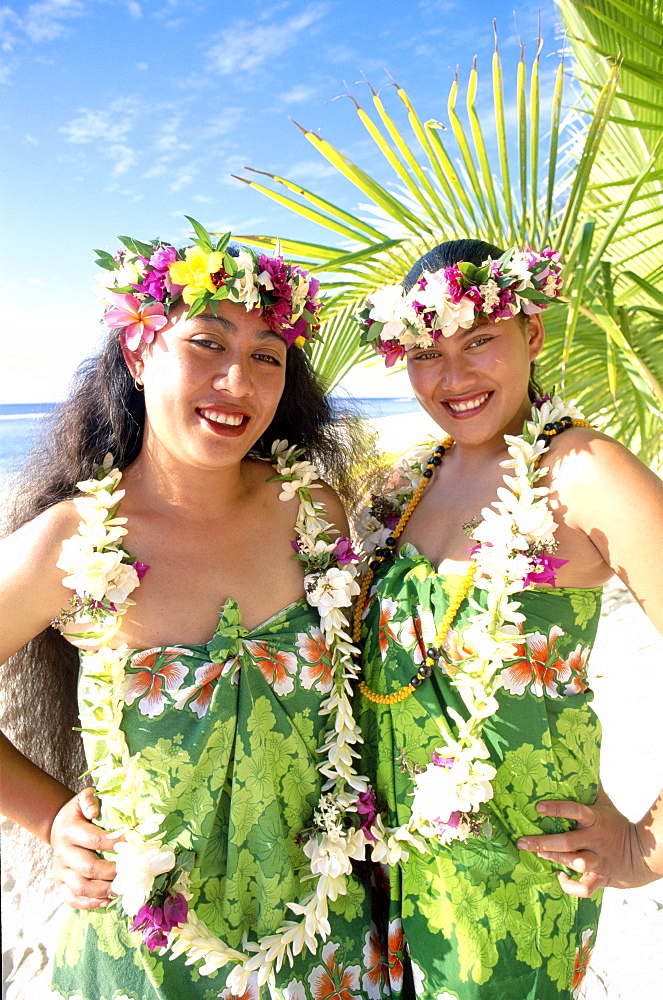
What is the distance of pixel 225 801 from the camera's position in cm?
166

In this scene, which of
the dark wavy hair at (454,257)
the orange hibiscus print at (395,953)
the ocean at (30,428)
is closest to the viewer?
the orange hibiscus print at (395,953)

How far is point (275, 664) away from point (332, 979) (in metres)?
0.75

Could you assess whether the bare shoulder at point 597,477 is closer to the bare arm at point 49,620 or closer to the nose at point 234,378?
the nose at point 234,378

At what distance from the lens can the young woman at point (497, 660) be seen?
161 centimetres

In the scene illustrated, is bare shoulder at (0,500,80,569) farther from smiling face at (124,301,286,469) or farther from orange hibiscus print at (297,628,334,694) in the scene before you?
orange hibiscus print at (297,628,334,694)

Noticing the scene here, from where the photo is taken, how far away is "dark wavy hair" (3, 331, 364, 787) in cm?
189

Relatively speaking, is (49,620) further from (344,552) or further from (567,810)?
(567,810)

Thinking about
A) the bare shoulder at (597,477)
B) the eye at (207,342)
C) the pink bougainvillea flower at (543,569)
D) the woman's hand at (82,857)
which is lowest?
the woman's hand at (82,857)

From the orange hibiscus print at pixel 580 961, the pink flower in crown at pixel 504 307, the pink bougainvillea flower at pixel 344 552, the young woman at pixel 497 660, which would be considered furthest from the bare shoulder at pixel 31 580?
the orange hibiscus print at pixel 580 961

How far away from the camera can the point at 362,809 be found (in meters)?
1.72

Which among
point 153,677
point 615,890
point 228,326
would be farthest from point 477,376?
point 615,890

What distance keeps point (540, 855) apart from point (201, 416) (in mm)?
1259

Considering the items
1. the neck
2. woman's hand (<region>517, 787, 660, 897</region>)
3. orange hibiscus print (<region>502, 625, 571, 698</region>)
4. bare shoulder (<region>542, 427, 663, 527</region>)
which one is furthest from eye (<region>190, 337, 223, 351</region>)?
woman's hand (<region>517, 787, 660, 897</region>)

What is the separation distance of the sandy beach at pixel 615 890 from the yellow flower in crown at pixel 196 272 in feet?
3.74
